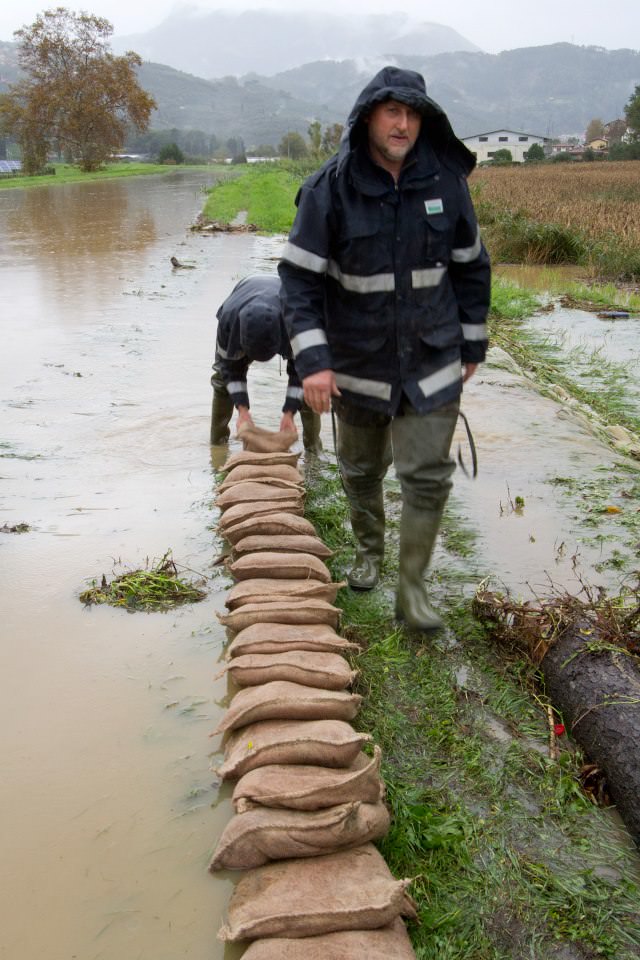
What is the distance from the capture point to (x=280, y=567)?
320 cm

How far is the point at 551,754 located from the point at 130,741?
1.31 metres

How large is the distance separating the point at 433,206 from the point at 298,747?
73.4 inches

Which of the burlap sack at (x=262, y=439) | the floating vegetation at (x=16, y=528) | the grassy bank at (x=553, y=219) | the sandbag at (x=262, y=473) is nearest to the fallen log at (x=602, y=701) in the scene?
the sandbag at (x=262, y=473)

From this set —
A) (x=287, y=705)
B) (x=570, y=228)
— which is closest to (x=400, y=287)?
(x=287, y=705)

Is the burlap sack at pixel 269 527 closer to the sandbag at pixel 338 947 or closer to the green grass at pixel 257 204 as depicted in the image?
the sandbag at pixel 338 947

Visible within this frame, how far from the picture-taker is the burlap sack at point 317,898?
177 centimetres

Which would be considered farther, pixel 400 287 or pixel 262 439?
pixel 262 439

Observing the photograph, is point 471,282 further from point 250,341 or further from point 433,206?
point 250,341

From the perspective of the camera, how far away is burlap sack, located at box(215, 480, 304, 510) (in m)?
3.80

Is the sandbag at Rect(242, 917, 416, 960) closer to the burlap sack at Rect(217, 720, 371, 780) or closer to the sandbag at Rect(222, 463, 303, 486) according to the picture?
the burlap sack at Rect(217, 720, 371, 780)

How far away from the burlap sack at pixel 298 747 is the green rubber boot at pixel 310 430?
3.02 meters

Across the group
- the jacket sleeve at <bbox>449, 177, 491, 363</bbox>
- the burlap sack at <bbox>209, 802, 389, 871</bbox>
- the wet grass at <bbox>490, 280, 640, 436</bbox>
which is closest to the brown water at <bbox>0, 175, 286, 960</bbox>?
the burlap sack at <bbox>209, 802, 389, 871</bbox>

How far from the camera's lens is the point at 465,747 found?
2.60 meters

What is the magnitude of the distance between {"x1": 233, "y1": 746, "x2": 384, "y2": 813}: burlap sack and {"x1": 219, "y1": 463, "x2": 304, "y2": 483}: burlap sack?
1996 millimetres
